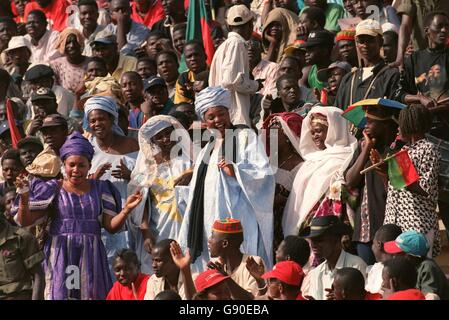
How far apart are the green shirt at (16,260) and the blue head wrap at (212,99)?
209 cm

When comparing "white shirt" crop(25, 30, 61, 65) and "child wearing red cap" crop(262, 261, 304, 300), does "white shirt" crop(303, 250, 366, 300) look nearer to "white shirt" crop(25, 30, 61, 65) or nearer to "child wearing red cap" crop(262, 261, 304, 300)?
"child wearing red cap" crop(262, 261, 304, 300)

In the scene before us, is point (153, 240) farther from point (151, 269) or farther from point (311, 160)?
point (311, 160)

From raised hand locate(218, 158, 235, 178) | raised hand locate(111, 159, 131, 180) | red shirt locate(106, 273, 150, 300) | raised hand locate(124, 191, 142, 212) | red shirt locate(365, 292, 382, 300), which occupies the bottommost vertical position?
red shirt locate(106, 273, 150, 300)

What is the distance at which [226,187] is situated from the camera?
1410cm

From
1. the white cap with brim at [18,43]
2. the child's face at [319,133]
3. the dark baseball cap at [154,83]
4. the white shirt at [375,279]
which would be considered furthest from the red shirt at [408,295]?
the white cap with brim at [18,43]

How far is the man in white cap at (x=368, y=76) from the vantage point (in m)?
14.9

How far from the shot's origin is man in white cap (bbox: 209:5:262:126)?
53.6ft

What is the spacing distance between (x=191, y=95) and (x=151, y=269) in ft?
10.4

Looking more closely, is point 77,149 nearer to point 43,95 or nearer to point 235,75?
point 235,75

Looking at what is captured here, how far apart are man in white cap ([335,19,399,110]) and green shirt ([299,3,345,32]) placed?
125 inches

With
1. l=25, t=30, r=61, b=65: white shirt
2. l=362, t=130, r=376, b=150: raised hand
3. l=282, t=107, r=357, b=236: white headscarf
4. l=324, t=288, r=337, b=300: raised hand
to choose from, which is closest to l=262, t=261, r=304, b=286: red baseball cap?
l=324, t=288, r=337, b=300: raised hand

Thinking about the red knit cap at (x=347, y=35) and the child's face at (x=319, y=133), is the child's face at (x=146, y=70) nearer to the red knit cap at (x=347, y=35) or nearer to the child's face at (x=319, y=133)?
the red knit cap at (x=347, y=35)

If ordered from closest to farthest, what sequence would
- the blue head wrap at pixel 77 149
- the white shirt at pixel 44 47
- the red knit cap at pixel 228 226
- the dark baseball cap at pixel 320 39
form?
the red knit cap at pixel 228 226
the blue head wrap at pixel 77 149
the dark baseball cap at pixel 320 39
the white shirt at pixel 44 47

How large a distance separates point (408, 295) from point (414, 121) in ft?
7.80
